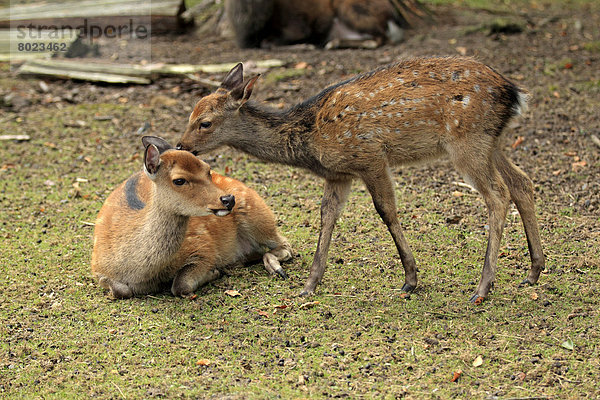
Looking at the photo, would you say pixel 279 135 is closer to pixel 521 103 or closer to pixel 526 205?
pixel 521 103

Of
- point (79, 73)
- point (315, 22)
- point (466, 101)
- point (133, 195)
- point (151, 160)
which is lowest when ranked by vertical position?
point (79, 73)

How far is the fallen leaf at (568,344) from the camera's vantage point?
435 cm

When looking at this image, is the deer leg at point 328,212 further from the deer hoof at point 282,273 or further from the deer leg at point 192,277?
the deer leg at point 192,277

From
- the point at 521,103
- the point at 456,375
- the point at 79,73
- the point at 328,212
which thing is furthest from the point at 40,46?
the point at 456,375

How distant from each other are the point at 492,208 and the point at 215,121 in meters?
2.06

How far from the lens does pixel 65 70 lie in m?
10.5

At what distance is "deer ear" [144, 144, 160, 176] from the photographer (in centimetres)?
495

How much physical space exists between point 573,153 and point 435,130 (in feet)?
10.3

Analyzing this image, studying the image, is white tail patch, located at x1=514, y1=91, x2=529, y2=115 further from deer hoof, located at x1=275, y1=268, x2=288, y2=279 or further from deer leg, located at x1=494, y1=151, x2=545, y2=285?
deer hoof, located at x1=275, y1=268, x2=288, y2=279

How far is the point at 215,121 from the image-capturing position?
5.51 meters

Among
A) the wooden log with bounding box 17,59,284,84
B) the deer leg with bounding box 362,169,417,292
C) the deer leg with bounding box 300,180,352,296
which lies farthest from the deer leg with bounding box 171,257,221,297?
the wooden log with bounding box 17,59,284,84

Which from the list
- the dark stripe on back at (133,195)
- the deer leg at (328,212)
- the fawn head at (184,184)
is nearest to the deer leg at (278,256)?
the deer leg at (328,212)

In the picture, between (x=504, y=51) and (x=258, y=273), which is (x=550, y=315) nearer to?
(x=258, y=273)

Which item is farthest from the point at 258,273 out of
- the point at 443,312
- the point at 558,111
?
the point at 558,111
